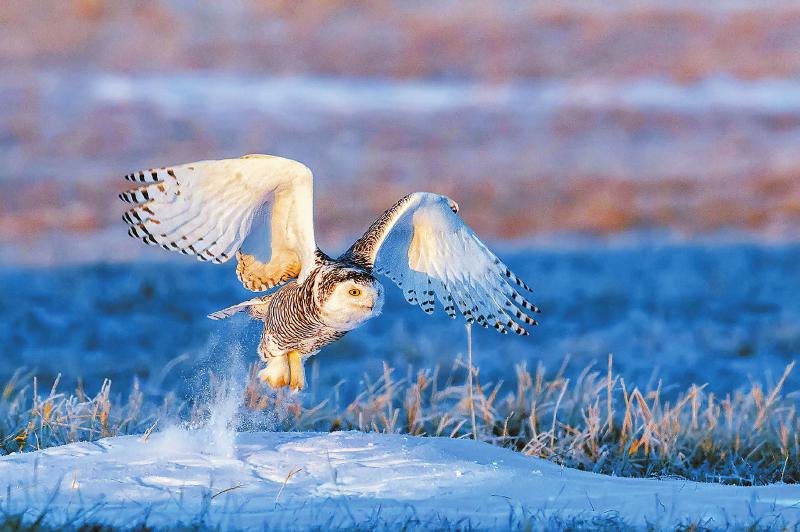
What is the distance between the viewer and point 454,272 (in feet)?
19.2

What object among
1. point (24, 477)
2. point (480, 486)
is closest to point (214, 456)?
point (24, 477)

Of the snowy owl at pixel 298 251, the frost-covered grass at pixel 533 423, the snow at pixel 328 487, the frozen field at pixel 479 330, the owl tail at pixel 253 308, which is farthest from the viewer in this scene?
the frozen field at pixel 479 330

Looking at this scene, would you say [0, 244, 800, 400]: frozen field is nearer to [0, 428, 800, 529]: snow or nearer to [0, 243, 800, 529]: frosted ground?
[0, 243, 800, 529]: frosted ground

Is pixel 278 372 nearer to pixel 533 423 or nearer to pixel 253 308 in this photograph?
pixel 253 308

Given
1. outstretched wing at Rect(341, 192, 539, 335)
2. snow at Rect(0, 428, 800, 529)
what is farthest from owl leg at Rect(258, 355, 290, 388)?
outstretched wing at Rect(341, 192, 539, 335)

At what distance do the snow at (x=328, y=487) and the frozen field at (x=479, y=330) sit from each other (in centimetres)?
276

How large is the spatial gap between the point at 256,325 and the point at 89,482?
4.90 ft

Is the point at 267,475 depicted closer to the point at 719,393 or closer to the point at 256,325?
the point at 256,325

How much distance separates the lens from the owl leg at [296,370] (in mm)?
5672

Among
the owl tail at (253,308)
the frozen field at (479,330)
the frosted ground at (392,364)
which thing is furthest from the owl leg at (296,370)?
the frozen field at (479,330)

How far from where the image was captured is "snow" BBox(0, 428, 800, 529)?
14.8ft

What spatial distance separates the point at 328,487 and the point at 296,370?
2.78 feet

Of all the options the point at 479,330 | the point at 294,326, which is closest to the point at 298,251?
the point at 294,326

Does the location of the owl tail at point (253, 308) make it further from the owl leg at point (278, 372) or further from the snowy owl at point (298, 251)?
the owl leg at point (278, 372)
